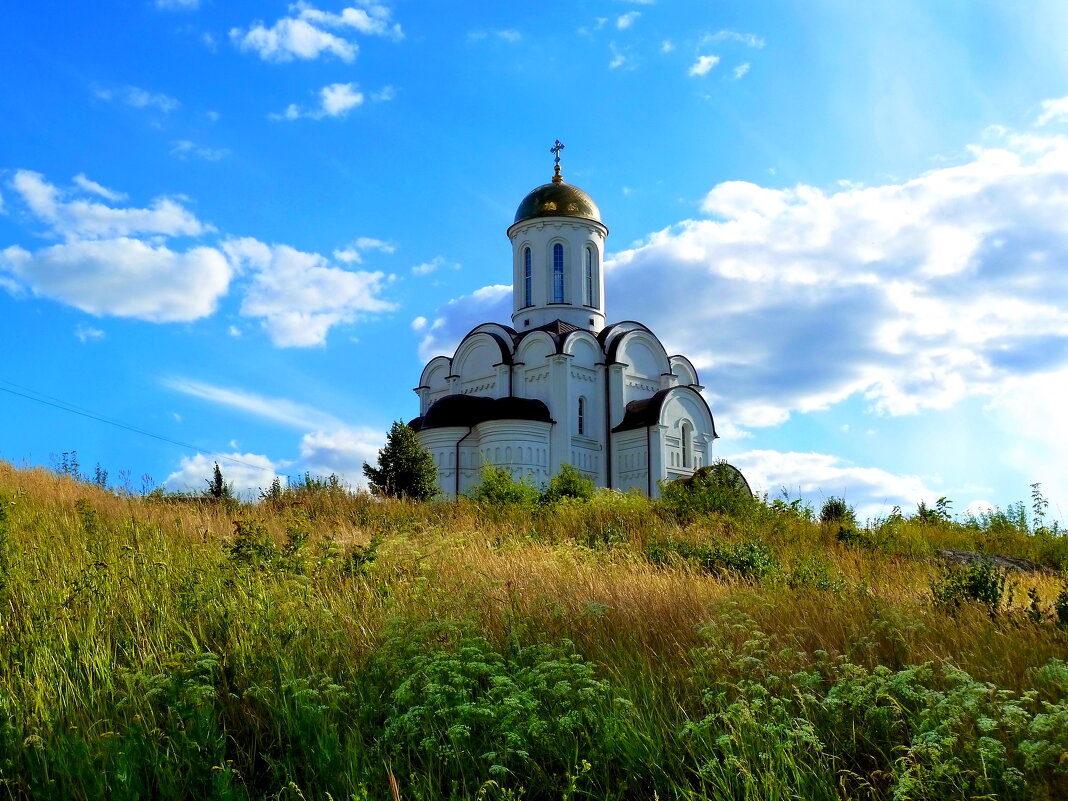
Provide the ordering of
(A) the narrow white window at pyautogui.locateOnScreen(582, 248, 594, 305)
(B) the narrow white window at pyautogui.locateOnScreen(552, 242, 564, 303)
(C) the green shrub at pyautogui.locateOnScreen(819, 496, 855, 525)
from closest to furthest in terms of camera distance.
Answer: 1. (C) the green shrub at pyautogui.locateOnScreen(819, 496, 855, 525)
2. (B) the narrow white window at pyautogui.locateOnScreen(552, 242, 564, 303)
3. (A) the narrow white window at pyautogui.locateOnScreen(582, 248, 594, 305)

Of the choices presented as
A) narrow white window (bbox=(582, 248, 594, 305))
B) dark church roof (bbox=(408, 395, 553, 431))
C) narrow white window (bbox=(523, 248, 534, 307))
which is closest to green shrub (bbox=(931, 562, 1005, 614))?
dark church roof (bbox=(408, 395, 553, 431))

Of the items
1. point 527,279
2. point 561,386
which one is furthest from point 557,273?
point 561,386

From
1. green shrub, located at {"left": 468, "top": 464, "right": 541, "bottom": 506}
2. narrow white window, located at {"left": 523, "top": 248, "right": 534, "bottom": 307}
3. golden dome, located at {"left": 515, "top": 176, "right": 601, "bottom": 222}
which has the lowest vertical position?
green shrub, located at {"left": 468, "top": 464, "right": 541, "bottom": 506}

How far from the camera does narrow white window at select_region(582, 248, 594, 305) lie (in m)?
34.2

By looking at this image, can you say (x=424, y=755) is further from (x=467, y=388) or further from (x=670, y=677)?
(x=467, y=388)

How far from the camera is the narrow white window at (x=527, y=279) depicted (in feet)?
112

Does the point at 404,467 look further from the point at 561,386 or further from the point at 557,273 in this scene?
the point at 557,273

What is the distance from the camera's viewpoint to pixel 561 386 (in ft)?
100

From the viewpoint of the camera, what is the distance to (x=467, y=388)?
34.2 m

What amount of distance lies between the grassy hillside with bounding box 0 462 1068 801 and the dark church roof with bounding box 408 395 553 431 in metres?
20.7

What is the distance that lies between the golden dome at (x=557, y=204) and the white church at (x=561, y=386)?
0.05 metres

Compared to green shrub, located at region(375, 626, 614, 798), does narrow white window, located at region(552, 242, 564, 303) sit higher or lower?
higher

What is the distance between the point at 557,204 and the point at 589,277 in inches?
119

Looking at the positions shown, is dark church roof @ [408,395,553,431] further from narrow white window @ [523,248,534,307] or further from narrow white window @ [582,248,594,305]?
narrow white window @ [582,248,594,305]
